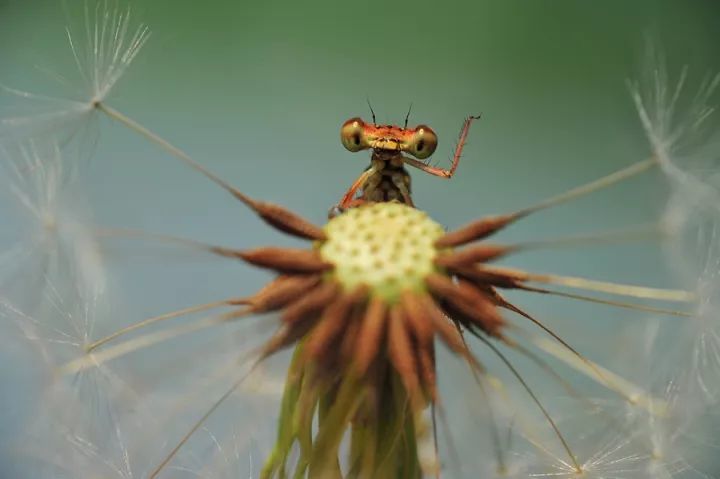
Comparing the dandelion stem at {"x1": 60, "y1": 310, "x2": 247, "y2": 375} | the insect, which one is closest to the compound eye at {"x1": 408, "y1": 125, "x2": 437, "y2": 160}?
the insect

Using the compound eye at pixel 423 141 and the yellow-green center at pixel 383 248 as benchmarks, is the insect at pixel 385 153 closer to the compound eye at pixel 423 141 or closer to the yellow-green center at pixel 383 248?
the compound eye at pixel 423 141

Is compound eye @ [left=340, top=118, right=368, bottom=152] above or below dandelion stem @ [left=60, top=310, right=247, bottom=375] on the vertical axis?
above

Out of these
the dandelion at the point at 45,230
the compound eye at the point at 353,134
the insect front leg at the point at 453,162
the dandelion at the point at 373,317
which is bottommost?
the dandelion at the point at 373,317

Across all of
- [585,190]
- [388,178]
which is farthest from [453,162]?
[585,190]

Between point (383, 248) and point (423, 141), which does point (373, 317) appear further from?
point (423, 141)

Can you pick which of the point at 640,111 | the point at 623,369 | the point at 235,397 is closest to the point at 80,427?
the point at 235,397

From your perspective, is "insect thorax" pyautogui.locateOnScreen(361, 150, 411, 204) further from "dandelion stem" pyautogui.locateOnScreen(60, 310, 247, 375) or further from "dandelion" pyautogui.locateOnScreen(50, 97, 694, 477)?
"dandelion stem" pyautogui.locateOnScreen(60, 310, 247, 375)

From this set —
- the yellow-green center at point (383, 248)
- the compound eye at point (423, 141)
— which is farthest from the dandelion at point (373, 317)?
the compound eye at point (423, 141)
